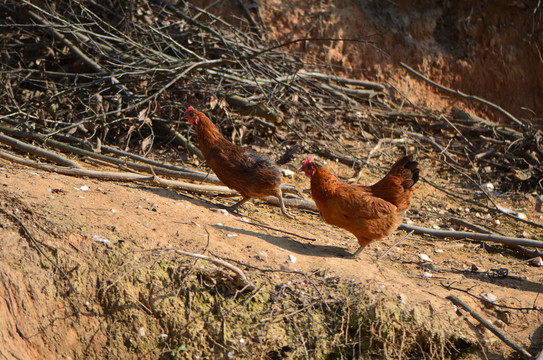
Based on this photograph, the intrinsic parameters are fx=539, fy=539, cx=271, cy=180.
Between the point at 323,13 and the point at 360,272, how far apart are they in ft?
18.5

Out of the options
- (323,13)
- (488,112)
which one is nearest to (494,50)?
(488,112)

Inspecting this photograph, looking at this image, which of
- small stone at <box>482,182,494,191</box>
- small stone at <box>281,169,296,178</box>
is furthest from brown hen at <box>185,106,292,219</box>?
small stone at <box>482,182,494,191</box>

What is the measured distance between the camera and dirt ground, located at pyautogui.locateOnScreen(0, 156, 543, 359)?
3.85 meters

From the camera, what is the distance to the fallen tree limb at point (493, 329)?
386cm

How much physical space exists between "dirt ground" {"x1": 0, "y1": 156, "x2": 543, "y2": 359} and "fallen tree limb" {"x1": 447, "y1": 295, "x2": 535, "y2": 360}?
0.08 m

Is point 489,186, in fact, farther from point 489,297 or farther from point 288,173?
point 489,297

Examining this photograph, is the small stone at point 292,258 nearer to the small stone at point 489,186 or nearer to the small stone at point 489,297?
the small stone at point 489,297

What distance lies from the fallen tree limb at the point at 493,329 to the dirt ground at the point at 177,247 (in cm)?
8

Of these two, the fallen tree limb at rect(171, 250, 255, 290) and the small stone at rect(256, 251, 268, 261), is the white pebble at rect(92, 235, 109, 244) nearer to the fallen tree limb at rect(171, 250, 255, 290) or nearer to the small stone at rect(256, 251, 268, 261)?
the fallen tree limb at rect(171, 250, 255, 290)

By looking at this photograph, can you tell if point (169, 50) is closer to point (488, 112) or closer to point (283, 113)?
point (283, 113)

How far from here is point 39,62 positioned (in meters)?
7.27

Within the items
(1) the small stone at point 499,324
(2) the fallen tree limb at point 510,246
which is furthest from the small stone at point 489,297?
(2) the fallen tree limb at point 510,246

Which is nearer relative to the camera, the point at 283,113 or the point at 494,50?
the point at 283,113

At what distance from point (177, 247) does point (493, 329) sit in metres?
2.46
